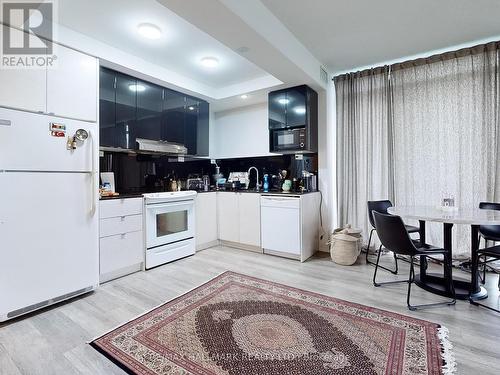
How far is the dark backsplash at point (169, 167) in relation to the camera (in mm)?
3408

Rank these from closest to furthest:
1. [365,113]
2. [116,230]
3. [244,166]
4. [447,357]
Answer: [447,357]
[116,230]
[365,113]
[244,166]

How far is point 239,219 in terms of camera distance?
397 cm

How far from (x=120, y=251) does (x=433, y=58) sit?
4387mm

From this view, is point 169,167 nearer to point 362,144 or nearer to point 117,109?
point 117,109

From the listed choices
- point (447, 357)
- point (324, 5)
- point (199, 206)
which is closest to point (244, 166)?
point (199, 206)

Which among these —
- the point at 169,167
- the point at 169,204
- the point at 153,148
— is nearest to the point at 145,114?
the point at 153,148

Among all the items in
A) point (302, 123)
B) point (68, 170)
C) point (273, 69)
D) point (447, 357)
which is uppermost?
point (273, 69)

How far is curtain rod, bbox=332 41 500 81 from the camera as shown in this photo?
2.79 meters

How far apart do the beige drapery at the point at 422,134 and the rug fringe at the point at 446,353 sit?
68.5 inches

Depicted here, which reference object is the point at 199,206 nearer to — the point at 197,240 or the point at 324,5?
the point at 197,240

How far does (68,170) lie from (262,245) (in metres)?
2.57

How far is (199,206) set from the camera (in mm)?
3885

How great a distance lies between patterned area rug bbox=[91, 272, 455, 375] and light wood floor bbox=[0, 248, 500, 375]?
12 centimetres

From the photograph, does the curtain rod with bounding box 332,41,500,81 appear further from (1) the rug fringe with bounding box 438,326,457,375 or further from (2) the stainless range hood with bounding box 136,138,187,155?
(1) the rug fringe with bounding box 438,326,457,375
